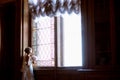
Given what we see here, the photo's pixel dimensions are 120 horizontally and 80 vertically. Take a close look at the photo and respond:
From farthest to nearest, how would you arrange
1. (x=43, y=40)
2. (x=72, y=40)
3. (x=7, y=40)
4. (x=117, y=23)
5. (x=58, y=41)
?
1. (x=7, y=40)
2. (x=43, y=40)
3. (x=58, y=41)
4. (x=72, y=40)
5. (x=117, y=23)

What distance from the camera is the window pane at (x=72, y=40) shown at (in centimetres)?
468

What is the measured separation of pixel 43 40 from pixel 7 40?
0.96m

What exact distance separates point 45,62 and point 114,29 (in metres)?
1.53

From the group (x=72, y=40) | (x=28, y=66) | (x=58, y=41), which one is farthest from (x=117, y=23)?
(x=28, y=66)

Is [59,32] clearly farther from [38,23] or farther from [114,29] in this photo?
[114,29]

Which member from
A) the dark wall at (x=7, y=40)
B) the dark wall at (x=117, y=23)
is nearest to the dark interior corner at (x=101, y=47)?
the dark wall at (x=117, y=23)

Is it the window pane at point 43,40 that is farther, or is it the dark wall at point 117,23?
the window pane at point 43,40

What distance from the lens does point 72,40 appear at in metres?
4.76

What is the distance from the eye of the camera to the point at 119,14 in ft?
13.7

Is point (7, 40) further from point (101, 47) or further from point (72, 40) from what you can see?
point (101, 47)

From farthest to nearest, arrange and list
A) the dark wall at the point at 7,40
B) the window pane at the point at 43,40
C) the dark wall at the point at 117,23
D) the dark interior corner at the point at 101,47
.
A: the dark wall at the point at 7,40 → the window pane at the point at 43,40 → the dark wall at the point at 117,23 → the dark interior corner at the point at 101,47

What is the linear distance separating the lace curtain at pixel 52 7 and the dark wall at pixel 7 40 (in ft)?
2.21

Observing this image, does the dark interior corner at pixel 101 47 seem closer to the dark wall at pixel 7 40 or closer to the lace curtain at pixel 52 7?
the lace curtain at pixel 52 7

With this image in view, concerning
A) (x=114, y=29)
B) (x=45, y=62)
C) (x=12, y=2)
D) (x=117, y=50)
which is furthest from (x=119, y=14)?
(x=12, y=2)
